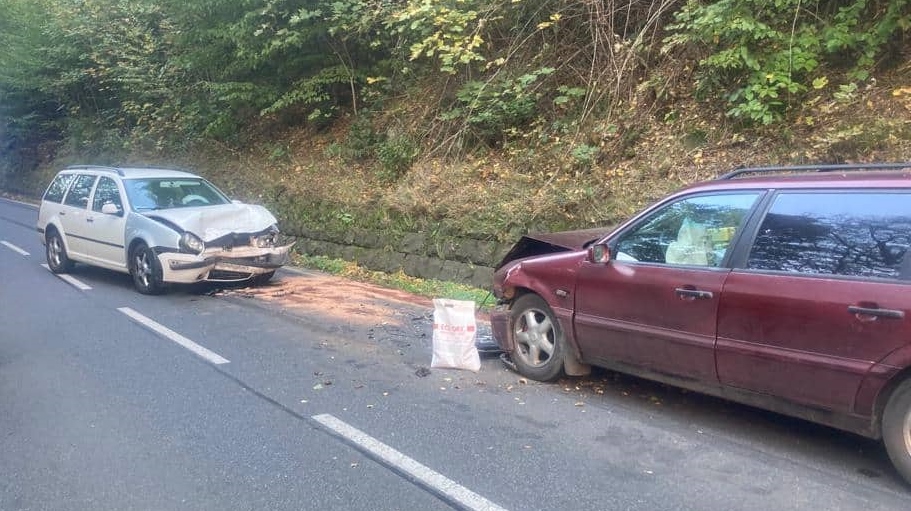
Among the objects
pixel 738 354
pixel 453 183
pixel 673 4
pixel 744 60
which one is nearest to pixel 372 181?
pixel 453 183

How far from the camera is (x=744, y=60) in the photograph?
9438 millimetres

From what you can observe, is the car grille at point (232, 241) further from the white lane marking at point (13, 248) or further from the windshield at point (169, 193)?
the white lane marking at point (13, 248)

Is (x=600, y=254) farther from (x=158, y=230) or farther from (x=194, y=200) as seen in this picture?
(x=194, y=200)

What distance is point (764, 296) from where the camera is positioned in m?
4.66

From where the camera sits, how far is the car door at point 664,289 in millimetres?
5023

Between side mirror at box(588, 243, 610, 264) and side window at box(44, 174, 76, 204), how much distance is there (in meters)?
9.95

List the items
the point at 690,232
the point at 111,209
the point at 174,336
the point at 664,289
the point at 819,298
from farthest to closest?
the point at 111,209, the point at 174,336, the point at 690,232, the point at 664,289, the point at 819,298

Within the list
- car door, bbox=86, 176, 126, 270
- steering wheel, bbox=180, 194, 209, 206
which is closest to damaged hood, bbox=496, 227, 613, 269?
steering wheel, bbox=180, 194, 209, 206

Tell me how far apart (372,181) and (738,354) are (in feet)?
33.4

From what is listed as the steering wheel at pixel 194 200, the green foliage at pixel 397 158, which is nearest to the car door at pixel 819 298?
the steering wheel at pixel 194 200

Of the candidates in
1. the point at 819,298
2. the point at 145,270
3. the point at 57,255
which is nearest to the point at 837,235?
Answer: the point at 819,298

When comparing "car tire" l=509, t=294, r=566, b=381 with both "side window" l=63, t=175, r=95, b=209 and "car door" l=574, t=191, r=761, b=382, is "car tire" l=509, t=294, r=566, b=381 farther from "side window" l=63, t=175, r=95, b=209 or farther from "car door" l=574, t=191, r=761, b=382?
"side window" l=63, t=175, r=95, b=209

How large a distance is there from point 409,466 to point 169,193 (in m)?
8.11

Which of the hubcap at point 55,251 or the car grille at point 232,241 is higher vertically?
the car grille at point 232,241
